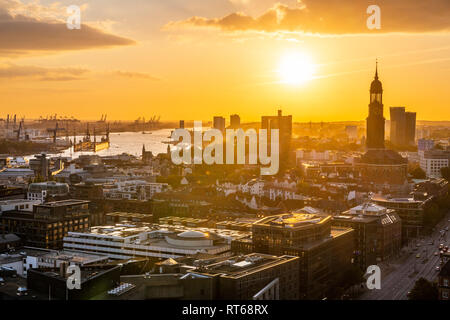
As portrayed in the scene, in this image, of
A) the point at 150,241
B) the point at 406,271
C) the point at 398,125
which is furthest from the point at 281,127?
the point at 150,241

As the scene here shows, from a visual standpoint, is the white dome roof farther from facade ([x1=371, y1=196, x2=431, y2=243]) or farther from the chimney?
facade ([x1=371, y1=196, x2=431, y2=243])

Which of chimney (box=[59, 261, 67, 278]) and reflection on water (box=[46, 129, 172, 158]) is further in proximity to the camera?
reflection on water (box=[46, 129, 172, 158])

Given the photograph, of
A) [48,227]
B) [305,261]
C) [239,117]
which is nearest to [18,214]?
[48,227]

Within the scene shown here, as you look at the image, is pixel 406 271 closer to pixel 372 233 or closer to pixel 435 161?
pixel 372 233

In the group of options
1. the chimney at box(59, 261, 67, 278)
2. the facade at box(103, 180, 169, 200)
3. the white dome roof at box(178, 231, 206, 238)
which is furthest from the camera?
the facade at box(103, 180, 169, 200)

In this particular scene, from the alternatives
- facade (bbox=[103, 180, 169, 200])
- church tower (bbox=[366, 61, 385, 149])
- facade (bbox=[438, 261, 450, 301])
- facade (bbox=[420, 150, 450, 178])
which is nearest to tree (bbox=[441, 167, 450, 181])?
facade (bbox=[420, 150, 450, 178])
